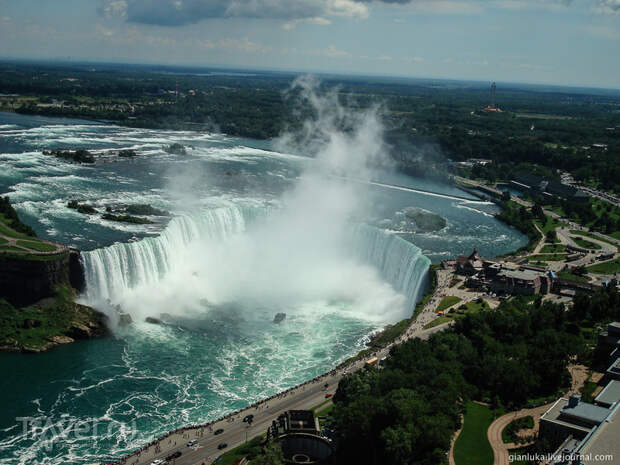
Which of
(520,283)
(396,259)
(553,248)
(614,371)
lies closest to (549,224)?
(553,248)

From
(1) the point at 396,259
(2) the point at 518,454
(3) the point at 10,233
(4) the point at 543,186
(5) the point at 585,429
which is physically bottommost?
(2) the point at 518,454

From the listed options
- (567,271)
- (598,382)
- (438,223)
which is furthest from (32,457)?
(438,223)

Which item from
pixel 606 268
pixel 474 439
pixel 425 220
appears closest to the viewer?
pixel 474 439

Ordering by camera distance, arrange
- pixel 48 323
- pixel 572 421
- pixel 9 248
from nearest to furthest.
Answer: pixel 572 421
pixel 48 323
pixel 9 248

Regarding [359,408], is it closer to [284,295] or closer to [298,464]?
[298,464]

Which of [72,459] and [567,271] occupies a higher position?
[567,271]

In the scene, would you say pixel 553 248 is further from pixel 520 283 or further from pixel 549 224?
pixel 520 283
